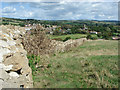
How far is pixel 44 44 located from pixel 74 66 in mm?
3920

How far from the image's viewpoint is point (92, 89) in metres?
4.40

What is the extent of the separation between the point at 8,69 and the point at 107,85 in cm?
333

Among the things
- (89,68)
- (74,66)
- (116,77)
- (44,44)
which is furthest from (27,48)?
(116,77)

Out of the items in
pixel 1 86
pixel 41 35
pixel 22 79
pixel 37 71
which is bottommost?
pixel 37 71

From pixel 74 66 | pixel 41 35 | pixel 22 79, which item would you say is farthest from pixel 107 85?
pixel 41 35

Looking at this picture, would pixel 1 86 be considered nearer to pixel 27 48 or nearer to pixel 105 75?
pixel 105 75

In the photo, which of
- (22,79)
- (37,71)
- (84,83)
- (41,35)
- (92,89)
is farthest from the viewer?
(41,35)

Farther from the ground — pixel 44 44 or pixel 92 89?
pixel 44 44

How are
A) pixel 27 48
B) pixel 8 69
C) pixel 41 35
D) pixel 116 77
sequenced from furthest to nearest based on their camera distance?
pixel 41 35 → pixel 27 48 → pixel 116 77 → pixel 8 69

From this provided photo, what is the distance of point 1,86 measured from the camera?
8.80ft

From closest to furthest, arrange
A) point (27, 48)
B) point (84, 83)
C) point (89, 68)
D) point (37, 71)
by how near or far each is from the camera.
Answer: point (84, 83), point (89, 68), point (37, 71), point (27, 48)

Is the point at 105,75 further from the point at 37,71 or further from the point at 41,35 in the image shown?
the point at 41,35

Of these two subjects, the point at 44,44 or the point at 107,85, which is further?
the point at 44,44

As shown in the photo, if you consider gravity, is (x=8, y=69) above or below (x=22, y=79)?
above
